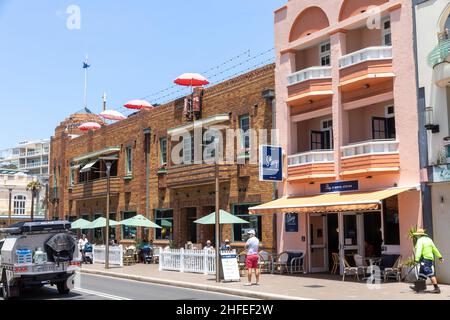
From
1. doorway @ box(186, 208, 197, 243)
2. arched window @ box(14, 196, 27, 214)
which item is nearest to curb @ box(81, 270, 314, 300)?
doorway @ box(186, 208, 197, 243)

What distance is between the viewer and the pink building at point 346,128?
64.3ft

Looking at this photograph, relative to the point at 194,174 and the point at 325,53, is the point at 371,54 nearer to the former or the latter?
the point at 325,53

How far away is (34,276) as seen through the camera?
53.9 feet

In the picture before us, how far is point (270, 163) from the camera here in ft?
76.3

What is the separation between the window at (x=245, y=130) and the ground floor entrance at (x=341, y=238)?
4936 mm

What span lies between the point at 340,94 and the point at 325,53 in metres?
2.55

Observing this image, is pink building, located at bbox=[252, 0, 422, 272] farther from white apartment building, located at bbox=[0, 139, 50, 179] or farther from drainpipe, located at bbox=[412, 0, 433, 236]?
white apartment building, located at bbox=[0, 139, 50, 179]

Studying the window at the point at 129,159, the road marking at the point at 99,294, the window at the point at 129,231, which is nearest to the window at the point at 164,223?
the window at the point at 129,231

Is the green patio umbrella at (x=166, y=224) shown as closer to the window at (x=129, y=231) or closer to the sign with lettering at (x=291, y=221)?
the window at (x=129, y=231)

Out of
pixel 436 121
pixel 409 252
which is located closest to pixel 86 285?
pixel 409 252

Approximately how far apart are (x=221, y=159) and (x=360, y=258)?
31.8ft

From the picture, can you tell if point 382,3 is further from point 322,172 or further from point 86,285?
point 86,285

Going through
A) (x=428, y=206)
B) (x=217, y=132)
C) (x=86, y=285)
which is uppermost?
(x=217, y=132)

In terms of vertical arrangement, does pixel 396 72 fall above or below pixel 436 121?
above
